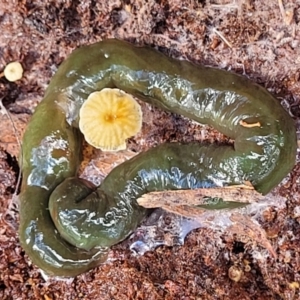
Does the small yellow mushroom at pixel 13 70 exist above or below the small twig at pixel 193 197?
above

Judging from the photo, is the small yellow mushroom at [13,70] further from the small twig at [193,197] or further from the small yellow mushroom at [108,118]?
the small twig at [193,197]

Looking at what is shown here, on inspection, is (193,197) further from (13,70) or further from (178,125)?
(13,70)

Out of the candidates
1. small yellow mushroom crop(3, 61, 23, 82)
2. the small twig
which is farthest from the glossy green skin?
small yellow mushroom crop(3, 61, 23, 82)

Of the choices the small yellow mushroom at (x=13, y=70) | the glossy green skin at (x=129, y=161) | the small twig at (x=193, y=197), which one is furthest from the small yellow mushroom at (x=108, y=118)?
the small yellow mushroom at (x=13, y=70)

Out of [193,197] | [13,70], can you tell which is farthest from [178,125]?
[13,70]

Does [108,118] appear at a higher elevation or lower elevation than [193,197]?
higher

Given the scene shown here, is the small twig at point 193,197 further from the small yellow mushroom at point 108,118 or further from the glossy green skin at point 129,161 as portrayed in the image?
the small yellow mushroom at point 108,118

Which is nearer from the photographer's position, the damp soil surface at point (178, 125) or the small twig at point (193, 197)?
the small twig at point (193, 197)
